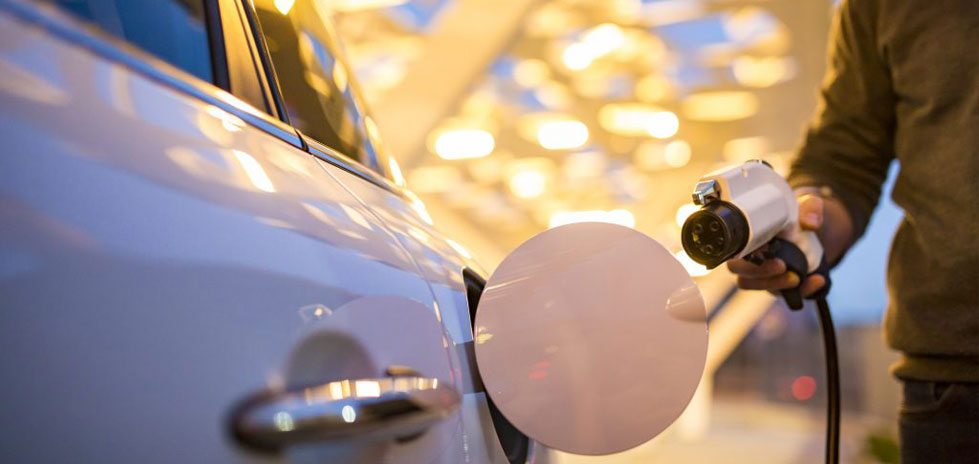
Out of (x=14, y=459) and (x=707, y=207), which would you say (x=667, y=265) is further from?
(x=14, y=459)

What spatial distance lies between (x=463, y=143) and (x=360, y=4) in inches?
216

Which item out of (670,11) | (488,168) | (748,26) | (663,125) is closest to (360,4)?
(670,11)

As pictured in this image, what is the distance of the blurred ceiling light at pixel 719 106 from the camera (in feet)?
43.7

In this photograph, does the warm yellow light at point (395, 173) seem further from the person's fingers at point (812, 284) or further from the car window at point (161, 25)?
the person's fingers at point (812, 284)

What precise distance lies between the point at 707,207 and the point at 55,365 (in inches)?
35.3

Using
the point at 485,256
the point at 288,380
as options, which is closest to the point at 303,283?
the point at 288,380

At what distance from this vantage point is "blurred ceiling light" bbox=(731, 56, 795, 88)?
12.1 m

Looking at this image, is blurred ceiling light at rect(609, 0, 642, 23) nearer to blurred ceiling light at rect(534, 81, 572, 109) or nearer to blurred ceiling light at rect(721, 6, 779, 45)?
blurred ceiling light at rect(721, 6, 779, 45)

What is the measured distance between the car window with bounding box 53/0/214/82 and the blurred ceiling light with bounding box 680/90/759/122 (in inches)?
521

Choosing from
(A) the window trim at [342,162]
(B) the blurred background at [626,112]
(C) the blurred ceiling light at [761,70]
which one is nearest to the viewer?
(A) the window trim at [342,162]

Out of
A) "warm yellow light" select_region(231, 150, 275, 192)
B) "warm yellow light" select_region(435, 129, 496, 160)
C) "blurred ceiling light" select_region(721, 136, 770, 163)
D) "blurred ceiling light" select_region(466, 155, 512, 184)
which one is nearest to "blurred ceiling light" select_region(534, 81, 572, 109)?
"warm yellow light" select_region(435, 129, 496, 160)

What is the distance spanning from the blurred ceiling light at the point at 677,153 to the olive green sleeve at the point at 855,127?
1357 centimetres

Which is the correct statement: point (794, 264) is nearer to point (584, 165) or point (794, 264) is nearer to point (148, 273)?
point (148, 273)

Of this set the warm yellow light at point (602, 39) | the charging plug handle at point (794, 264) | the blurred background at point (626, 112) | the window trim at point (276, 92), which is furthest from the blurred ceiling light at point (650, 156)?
the window trim at point (276, 92)
